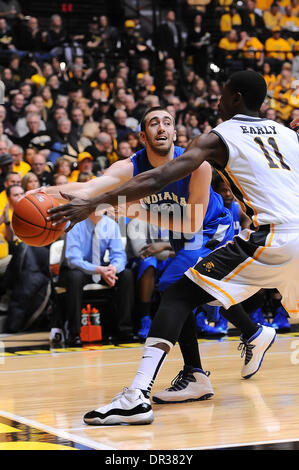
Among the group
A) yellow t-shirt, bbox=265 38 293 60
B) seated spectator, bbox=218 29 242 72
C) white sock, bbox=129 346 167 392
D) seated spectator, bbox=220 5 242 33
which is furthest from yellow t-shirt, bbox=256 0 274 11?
white sock, bbox=129 346 167 392

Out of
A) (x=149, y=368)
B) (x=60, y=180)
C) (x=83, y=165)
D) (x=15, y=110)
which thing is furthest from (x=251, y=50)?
(x=149, y=368)

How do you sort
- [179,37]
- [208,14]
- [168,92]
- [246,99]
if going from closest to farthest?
[246,99] < [168,92] < [179,37] < [208,14]

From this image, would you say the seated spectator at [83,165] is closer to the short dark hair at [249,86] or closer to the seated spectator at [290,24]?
the short dark hair at [249,86]

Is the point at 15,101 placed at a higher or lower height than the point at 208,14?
lower

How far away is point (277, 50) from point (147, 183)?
13.6 m

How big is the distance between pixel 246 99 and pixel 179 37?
482 inches

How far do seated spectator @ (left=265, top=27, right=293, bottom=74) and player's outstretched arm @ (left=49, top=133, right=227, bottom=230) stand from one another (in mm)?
12881

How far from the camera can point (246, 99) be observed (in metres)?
4.17

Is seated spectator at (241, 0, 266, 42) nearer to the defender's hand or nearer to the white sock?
the white sock

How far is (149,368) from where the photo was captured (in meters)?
3.99

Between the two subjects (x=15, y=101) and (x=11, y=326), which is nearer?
(x=11, y=326)

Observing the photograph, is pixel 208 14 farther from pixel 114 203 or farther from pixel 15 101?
pixel 114 203

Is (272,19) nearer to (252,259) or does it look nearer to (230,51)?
(230,51)
